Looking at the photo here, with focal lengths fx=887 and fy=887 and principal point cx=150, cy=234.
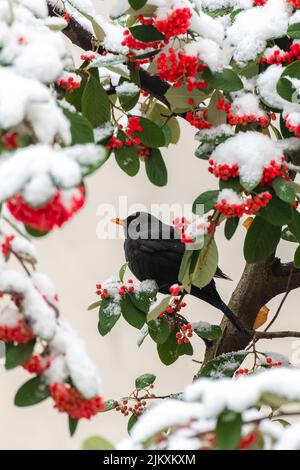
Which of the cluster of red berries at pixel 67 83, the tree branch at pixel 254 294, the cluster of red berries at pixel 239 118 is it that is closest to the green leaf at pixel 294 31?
the cluster of red berries at pixel 239 118

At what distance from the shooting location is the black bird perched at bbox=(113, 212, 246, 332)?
6.80ft

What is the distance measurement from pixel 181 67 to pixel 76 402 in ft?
2.07

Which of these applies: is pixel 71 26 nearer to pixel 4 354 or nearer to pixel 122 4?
pixel 122 4

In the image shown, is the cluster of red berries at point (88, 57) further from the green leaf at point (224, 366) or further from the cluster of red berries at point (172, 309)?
the green leaf at point (224, 366)

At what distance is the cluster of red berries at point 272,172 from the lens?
4.73ft

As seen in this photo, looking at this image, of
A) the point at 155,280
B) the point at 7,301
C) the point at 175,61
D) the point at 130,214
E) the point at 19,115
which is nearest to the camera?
the point at 19,115

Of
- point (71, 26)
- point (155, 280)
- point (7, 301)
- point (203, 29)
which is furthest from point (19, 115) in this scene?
point (155, 280)

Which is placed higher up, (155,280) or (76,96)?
(76,96)

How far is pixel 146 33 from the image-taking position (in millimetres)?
1503

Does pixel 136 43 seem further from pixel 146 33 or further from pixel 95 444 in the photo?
pixel 95 444

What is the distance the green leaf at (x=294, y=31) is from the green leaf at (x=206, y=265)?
1.28 feet

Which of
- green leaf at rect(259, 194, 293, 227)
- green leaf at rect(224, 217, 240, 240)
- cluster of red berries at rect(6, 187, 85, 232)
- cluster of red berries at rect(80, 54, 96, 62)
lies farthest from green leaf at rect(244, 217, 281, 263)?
cluster of red berries at rect(6, 187, 85, 232)

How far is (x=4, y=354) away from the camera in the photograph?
123 centimetres

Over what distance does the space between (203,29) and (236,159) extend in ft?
0.84
